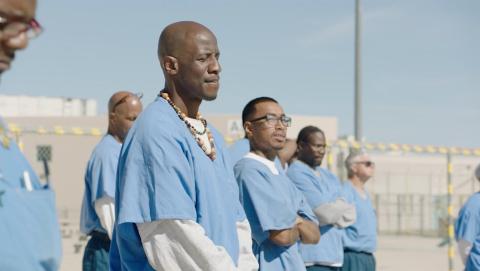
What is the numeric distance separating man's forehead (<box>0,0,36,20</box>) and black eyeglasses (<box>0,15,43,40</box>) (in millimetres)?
12

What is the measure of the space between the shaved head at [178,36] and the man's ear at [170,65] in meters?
0.02

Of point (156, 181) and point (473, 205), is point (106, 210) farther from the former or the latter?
point (473, 205)

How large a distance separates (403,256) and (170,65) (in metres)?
17.9

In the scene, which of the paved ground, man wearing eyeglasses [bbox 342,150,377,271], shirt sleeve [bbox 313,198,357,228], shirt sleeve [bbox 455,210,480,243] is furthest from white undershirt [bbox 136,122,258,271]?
the paved ground

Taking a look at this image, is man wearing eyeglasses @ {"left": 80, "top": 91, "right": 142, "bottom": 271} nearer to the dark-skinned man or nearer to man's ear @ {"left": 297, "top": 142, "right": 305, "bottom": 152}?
man's ear @ {"left": 297, "top": 142, "right": 305, "bottom": 152}

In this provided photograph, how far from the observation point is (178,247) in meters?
3.29

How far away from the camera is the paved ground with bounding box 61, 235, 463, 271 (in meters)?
17.1

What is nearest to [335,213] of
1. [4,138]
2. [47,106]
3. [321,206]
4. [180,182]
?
[321,206]

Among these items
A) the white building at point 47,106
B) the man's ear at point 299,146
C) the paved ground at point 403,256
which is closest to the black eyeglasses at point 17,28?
the man's ear at point 299,146

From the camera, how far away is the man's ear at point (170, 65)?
3.71m

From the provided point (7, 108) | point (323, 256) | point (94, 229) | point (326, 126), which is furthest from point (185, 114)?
point (7, 108)

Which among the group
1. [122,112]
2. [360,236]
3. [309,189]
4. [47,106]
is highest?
[122,112]

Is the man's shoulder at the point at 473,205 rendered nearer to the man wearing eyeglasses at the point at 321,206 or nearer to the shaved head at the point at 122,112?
the man wearing eyeglasses at the point at 321,206

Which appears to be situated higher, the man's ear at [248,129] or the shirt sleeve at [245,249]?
the man's ear at [248,129]
